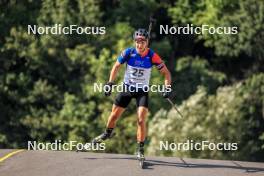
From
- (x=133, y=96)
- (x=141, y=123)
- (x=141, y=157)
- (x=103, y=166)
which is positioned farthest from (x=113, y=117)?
(x=103, y=166)

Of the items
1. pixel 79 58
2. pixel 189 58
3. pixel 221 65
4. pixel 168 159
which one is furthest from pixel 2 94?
pixel 168 159

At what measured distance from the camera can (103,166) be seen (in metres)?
11.6

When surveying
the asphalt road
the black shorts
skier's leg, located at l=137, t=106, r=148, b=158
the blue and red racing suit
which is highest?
the blue and red racing suit

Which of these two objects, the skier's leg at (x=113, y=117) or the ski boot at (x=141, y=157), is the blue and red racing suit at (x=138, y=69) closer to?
the skier's leg at (x=113, y=117)

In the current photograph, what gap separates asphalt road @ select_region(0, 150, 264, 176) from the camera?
11055 mm

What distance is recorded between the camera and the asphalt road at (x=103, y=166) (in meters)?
11.1

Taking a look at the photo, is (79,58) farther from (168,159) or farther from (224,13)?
(168,159)

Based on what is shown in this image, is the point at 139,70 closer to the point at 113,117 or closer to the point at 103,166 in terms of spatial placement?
the point at 113,117

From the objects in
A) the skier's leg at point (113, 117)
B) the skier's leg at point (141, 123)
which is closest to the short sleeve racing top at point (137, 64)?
the skier's leg at point (141, 123)

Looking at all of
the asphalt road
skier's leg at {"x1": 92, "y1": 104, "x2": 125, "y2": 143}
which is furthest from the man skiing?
the asphalt road

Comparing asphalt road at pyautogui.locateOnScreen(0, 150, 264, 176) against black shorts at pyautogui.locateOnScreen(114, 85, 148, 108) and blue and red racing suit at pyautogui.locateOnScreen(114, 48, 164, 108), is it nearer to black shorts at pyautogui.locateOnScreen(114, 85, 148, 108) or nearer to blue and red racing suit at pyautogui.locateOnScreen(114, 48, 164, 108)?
black shorts at pyautogui.locateOnScreen(114, 85, 148, 108)

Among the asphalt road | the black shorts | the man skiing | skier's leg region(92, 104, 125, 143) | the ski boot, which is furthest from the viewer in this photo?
skier's leg region(92, 104, 125, 143)

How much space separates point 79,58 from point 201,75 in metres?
5.98

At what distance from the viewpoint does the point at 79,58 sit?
1220 inches
